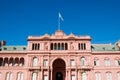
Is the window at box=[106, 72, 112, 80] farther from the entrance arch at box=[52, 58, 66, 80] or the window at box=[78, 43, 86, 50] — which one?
the entrance arch at box=[52, 58, 66, 80]

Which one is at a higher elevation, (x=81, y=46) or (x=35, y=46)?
(x=35, y=46)

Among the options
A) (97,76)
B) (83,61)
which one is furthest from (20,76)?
(97,76)

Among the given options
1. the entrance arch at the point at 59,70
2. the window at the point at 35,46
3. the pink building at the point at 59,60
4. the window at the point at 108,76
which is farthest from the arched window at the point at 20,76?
the window at the point at 108,76

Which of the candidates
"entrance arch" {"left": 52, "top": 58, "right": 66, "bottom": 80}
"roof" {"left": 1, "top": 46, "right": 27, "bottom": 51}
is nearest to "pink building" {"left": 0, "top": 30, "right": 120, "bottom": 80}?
"entrance arch" {"left": 52, "top": 58, "right": 66, "bottom": 80}

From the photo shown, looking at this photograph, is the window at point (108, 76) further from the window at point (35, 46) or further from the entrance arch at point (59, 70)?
the window at point (35, 46)

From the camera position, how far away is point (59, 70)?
7500 centimetres

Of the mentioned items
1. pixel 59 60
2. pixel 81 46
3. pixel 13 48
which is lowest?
pixel 59 60

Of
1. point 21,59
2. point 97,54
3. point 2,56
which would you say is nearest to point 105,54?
point 97,54

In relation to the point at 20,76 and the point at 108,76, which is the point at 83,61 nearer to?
the point at 108,76

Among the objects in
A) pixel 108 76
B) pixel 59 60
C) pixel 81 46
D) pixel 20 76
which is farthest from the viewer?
pixel 59 60

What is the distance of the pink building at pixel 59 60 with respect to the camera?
70562 mm

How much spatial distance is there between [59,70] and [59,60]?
11.9 feet

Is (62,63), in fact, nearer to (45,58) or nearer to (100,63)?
(45,58)

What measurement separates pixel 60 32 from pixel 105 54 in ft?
59.9
